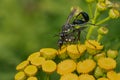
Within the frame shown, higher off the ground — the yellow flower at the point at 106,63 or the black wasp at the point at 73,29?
the black wasp at the point at 73,29

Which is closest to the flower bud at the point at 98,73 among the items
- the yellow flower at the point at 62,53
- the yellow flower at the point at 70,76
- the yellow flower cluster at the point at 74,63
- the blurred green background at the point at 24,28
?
the yellow flower cluster at the point at 74,63

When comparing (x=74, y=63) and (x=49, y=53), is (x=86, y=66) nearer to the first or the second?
(x=74, y=63)

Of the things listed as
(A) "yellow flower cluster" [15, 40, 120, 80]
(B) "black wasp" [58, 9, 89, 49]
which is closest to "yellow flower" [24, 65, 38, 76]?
(A) "yellow flower cluster" [15, 40, 120, 80]

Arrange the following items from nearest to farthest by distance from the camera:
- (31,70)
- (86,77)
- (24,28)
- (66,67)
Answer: (86,77) → (66,67) → (31,70) → (24,28)

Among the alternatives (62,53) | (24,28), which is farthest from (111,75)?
(24,28)

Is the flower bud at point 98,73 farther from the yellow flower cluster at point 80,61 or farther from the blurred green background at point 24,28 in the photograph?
the blurred green background at point 24,28

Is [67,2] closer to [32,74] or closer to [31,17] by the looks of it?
[31,17]
